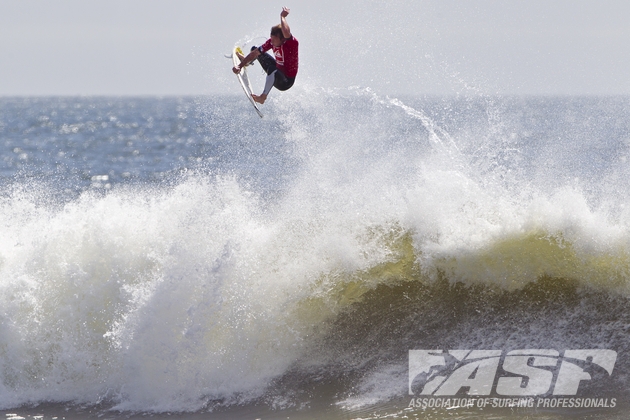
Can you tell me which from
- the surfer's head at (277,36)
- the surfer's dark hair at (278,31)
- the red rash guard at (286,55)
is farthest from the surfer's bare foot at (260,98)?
the surfer's dark hair at (278,31)

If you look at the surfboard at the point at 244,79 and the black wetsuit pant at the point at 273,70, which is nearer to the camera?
the black wetsuit pant at the point at 273,70

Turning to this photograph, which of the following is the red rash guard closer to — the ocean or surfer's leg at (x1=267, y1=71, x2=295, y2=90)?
surfer's leg at (x1=267, y1=71, x2=295, y2=90)

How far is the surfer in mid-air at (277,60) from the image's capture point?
9.05 metres

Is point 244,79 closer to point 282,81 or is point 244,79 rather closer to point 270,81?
point 270,81

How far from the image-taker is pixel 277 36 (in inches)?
351

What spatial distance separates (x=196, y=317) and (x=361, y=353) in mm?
1926

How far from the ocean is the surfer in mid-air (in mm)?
1436

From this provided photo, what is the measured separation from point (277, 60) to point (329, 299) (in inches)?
130

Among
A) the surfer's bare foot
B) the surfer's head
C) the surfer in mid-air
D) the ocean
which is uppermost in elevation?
the surfer's head

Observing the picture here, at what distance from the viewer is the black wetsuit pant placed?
930 cm

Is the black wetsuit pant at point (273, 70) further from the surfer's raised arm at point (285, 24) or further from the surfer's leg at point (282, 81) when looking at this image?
the surfer's raised arm at point (285, 24)

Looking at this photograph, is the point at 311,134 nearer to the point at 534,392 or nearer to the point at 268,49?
the point at 268,49

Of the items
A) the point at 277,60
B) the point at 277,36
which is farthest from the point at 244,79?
the point at 277,36

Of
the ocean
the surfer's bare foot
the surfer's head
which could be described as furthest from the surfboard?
the ocean
